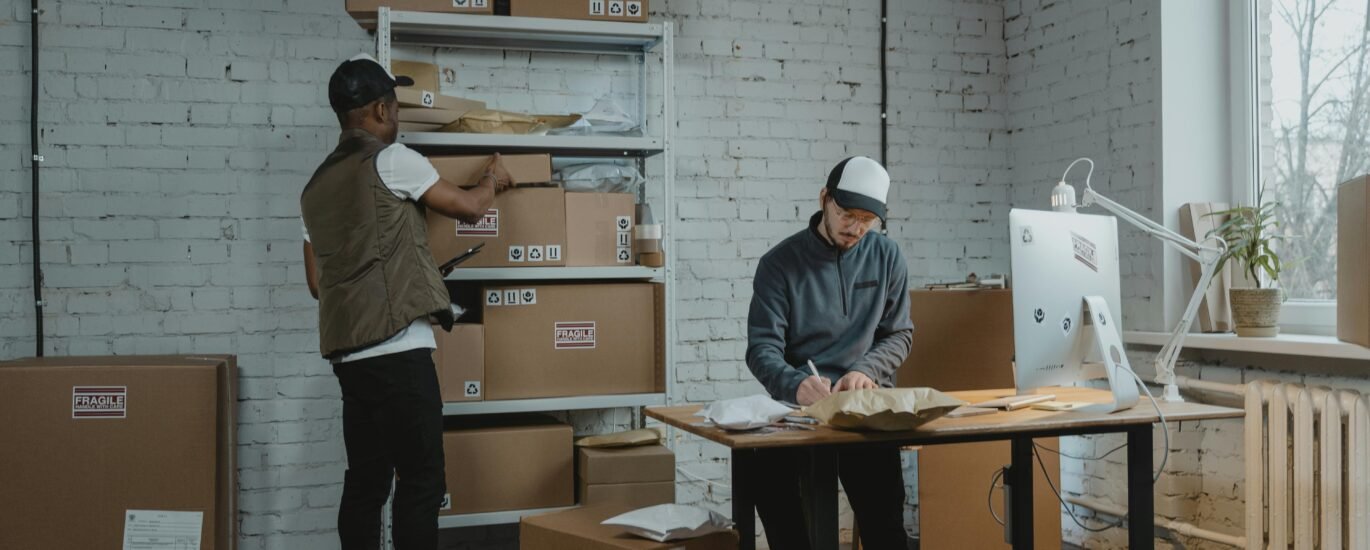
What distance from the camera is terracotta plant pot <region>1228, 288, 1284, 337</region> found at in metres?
3.08

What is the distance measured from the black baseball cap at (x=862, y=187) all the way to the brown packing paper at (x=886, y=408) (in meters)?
0.60

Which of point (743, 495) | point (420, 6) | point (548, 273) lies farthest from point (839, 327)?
→ point (420, 6)

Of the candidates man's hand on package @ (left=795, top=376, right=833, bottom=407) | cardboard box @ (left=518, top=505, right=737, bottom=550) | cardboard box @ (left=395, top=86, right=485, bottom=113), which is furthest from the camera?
cardboard box @ (left=395, top=86, right=485, bottom=113)

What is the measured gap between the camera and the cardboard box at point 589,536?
7.89 ft

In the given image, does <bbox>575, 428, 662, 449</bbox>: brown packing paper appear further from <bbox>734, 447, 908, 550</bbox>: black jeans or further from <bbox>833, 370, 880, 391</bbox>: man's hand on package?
<bbox>833, 370, 880, 391</bbox>: man's hand on package

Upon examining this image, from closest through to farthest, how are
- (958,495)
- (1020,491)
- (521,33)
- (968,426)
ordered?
(968,426) < (1020,491) < (521,33) < (958,495)

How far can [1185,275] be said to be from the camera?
11.3 feet

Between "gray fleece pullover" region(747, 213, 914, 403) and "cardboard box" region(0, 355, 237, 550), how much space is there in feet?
5.24

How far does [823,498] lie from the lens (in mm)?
2025

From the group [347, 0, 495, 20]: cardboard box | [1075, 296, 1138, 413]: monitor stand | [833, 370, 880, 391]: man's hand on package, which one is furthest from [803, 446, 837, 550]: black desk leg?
[347, 0, 495, 20]: cardboard box

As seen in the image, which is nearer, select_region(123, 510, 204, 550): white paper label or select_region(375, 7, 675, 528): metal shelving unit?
select_region(123, 510, 204, 550): white paper label

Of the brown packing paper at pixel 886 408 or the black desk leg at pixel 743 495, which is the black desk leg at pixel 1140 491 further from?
the black desk leg at pixel 743 495

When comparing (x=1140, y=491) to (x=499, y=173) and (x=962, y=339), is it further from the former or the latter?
(x=499, y=173)

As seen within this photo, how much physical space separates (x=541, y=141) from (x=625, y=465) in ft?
3.27
